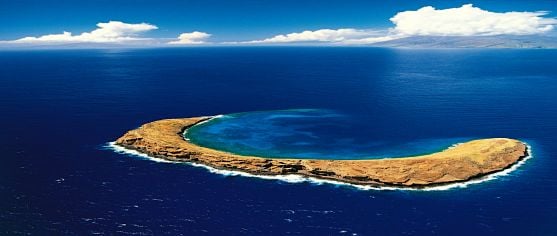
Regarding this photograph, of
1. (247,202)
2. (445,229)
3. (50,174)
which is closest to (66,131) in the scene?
(50,174)

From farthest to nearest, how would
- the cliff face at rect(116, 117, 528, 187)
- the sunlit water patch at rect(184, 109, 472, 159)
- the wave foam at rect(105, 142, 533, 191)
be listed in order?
the sunlit water patch at rect(184, 109, 472, 159)
the cliff face at rect(116, 117, 528, 187)
the wave foam at rect(105, 142, 533, 191)

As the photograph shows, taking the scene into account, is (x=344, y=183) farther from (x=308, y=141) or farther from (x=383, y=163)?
(x=308, y=141)

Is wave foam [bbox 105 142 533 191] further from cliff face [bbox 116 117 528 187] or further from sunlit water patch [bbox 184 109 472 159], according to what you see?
sunlit water patch [bbox 184 109 472 159]

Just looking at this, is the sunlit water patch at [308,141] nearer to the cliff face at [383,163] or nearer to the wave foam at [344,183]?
the cliff face at [383,163]

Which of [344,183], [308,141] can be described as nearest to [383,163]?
[344,183]

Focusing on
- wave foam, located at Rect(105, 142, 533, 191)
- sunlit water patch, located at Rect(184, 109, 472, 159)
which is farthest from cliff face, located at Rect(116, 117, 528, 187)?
sunlit water patch, located at Rect(184, 109, 472, 159)

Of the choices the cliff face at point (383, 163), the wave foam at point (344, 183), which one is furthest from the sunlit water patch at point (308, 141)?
the wave foam at point (344, 183)
